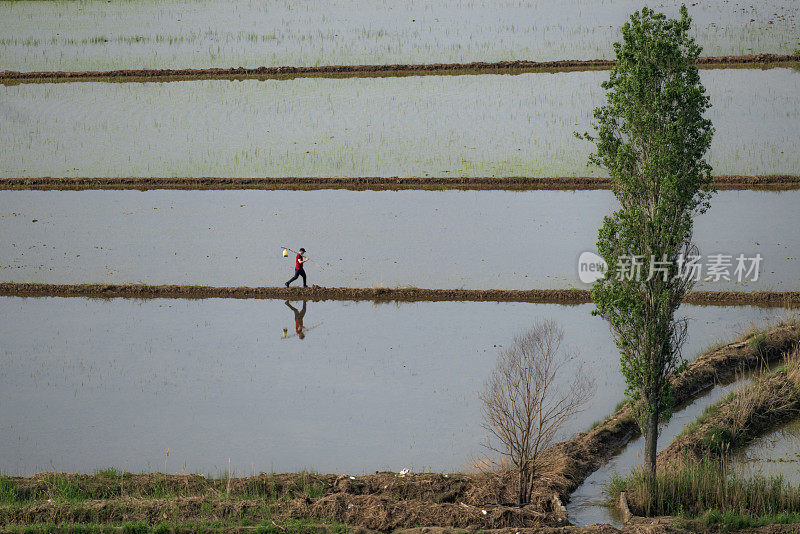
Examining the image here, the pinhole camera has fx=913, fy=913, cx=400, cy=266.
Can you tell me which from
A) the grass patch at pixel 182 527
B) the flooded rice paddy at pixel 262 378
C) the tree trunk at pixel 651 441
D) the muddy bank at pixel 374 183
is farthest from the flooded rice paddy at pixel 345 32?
the grass patch at pixel 182 527

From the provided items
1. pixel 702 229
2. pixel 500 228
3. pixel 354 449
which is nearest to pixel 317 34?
pixel 500 228

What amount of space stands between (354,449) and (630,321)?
3.17 meters

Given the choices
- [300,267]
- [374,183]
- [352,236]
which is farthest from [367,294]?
[374,183]

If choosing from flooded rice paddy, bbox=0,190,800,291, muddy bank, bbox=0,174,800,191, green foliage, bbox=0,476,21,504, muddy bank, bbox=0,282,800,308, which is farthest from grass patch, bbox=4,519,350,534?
muddy bank, bbox=0,174,800,191

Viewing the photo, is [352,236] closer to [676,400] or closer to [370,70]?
[676,400]

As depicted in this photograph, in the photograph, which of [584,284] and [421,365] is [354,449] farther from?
[584,284]

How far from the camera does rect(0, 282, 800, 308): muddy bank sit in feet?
40.4

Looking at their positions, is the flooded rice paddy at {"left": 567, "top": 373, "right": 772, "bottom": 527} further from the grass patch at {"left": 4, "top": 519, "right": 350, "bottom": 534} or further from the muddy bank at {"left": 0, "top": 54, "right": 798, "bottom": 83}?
the muddy bank at {"left": 0, "top": 54, "right": 798, "bottom": 83}

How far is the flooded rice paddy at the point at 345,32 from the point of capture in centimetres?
1952

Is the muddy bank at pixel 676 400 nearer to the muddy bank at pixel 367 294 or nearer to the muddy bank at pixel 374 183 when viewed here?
the muddy bank at pixel 367 294

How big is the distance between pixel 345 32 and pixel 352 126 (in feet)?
15.4

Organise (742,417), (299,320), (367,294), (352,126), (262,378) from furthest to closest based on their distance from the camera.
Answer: (352,126)
(367,294)
(299,320)
(262,378)
(742,417)

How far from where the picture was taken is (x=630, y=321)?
850 cm

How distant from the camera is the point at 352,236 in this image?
46.3 ft
